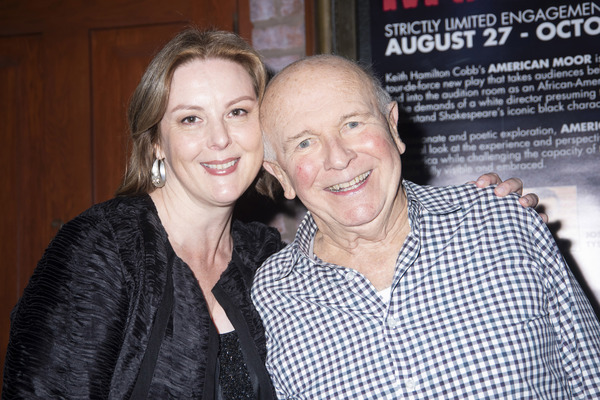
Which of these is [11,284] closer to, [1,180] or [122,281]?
[1,180]

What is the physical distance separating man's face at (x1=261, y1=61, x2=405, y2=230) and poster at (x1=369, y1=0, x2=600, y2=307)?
31.9 inches

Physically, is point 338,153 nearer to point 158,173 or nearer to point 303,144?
point 303,144

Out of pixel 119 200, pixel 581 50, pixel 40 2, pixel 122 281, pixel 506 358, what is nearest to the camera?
pixel 506 358

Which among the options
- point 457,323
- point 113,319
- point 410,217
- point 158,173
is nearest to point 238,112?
point 158,173

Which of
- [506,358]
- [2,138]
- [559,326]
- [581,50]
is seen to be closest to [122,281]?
[506,358]

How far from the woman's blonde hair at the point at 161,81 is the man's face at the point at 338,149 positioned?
323mm

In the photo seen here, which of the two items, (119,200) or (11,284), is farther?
(11,284)

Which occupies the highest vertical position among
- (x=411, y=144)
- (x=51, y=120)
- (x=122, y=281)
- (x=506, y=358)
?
(x=51, y=120)

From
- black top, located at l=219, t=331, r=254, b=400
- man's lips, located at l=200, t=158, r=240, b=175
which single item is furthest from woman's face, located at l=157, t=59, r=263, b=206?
black top, located at l=219, t=331, r=254, b=400

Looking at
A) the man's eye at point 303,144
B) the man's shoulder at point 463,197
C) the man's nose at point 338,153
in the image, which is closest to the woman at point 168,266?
the man's eye at point 303,144

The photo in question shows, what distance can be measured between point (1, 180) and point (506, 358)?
8.77ft

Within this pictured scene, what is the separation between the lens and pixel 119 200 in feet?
6.24

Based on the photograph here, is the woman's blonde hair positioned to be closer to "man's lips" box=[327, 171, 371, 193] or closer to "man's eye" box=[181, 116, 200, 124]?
"man's eye" box=[181, 116, 200, 124]

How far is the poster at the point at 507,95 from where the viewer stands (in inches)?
93.2
